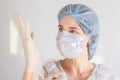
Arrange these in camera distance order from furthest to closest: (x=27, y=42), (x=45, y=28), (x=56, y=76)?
(x=45, y=28) < (x=56, y=76) < (x=27, y=42)

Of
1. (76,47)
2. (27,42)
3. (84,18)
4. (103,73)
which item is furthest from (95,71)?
(27,42)

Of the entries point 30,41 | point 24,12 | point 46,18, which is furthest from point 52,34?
point 30,41

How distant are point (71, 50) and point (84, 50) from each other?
0.08m

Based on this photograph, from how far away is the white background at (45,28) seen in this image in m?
1.74

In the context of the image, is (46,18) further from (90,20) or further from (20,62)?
(90,20)

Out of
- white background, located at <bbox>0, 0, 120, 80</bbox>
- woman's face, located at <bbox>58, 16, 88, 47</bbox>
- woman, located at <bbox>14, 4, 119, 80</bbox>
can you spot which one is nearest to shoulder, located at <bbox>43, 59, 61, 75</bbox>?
woman, located at <bbox>14, 4, 119, 80</bbox>

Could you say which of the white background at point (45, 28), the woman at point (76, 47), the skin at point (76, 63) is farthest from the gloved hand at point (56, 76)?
the white background at point (45, 28)

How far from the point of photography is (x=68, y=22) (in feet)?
4.36

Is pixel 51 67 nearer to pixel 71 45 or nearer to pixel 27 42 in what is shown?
pixel 71 45

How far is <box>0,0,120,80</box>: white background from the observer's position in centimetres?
174

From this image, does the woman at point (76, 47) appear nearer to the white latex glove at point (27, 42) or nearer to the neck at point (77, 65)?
the neck at point (77, 65)

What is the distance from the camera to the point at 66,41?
1.35 m

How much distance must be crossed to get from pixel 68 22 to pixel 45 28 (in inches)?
19.0

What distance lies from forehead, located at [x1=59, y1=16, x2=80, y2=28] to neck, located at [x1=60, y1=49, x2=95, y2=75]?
6.5 inches
